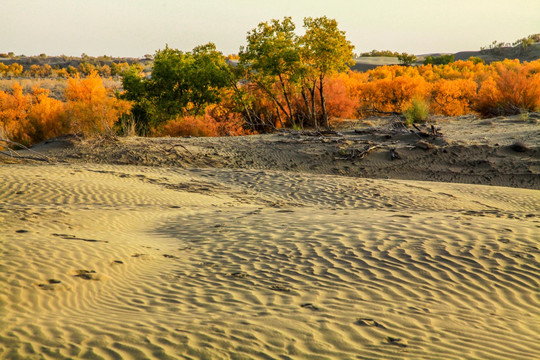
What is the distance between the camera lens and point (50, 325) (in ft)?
11.8

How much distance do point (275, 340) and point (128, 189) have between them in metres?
7.94

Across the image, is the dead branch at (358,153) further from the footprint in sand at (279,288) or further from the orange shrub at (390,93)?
the orange shrub at (390,93)

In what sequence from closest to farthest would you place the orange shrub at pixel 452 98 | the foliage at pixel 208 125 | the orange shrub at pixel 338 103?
the foliage at pixel 208 125, the orange shrub at pixel 338 103, the orange shrub at pixel 452 98

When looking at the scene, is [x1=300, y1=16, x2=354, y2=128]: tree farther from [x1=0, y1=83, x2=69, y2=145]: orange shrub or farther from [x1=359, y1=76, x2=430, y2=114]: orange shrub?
[x1=0, y1=83, x2=69, y2=145]: orange shrub

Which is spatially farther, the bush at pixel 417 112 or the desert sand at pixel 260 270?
the bush at pixel 417 112

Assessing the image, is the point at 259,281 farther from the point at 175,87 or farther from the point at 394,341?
the point at 175,87

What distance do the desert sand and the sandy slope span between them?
0.02 meters

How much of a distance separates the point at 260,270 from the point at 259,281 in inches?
14.3

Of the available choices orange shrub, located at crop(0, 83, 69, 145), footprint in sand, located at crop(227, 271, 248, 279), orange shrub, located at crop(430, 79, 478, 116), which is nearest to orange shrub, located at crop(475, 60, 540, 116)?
orange shrub, located at crop(430, 79, 478, 116)

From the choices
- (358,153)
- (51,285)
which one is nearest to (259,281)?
(51,285)

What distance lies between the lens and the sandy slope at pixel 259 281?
3.35 m

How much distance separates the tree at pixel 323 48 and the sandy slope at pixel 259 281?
13.1 meters

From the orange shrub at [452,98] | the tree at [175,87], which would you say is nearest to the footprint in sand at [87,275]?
the tree at [175,87]

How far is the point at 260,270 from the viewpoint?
5.32m
